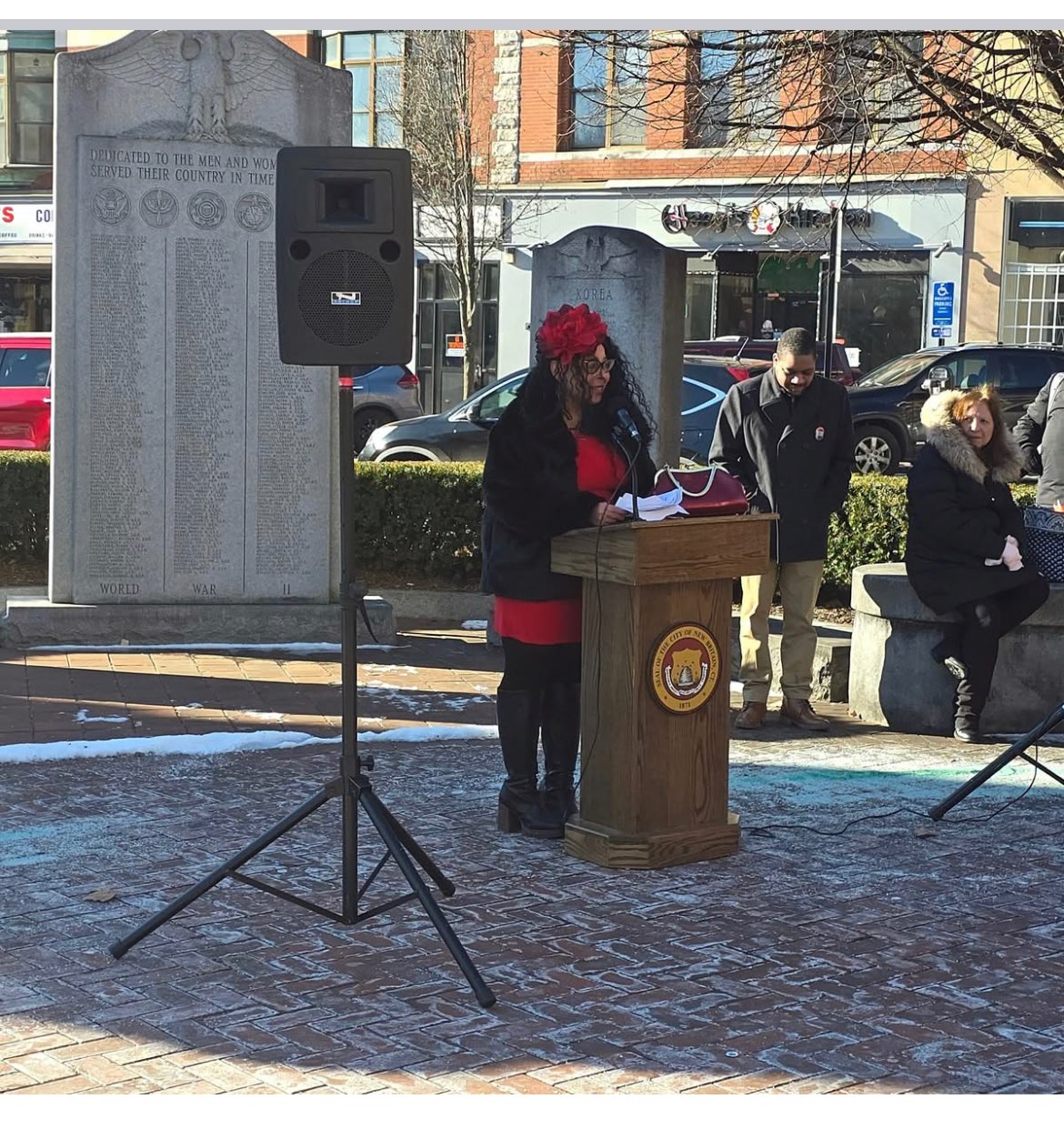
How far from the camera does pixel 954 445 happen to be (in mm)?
8266

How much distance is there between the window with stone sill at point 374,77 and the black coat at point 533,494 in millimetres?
26745

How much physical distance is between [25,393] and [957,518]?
13810 millimetres

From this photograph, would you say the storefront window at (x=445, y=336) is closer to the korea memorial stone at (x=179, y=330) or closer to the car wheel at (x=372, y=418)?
the car wheel at (x=372, y=418)

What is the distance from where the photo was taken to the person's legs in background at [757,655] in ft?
28.3

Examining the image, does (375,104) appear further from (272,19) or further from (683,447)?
(272,19)

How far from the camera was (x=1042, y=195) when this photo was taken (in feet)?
97.7

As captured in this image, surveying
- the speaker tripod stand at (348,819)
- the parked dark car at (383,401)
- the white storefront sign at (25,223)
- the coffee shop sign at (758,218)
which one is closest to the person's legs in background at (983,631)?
the speaker tripod stand at (348,819)

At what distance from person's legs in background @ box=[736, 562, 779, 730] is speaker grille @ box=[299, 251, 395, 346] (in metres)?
3.70

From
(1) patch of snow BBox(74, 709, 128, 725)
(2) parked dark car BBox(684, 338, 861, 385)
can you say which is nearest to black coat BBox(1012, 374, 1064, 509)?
(1) patch of snow BBox(74, 709, 128, 725)

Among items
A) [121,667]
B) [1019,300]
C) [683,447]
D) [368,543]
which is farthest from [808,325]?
[121,667]

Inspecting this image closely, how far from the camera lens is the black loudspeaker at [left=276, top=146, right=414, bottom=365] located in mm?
5285

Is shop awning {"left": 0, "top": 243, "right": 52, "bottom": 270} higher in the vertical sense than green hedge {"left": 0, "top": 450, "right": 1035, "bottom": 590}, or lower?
higher

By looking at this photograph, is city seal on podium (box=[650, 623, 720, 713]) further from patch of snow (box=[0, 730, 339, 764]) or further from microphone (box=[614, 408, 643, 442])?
patch of snow (box=[0, 730, 339, 764])

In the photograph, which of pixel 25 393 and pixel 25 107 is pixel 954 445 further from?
pixel 25 107
